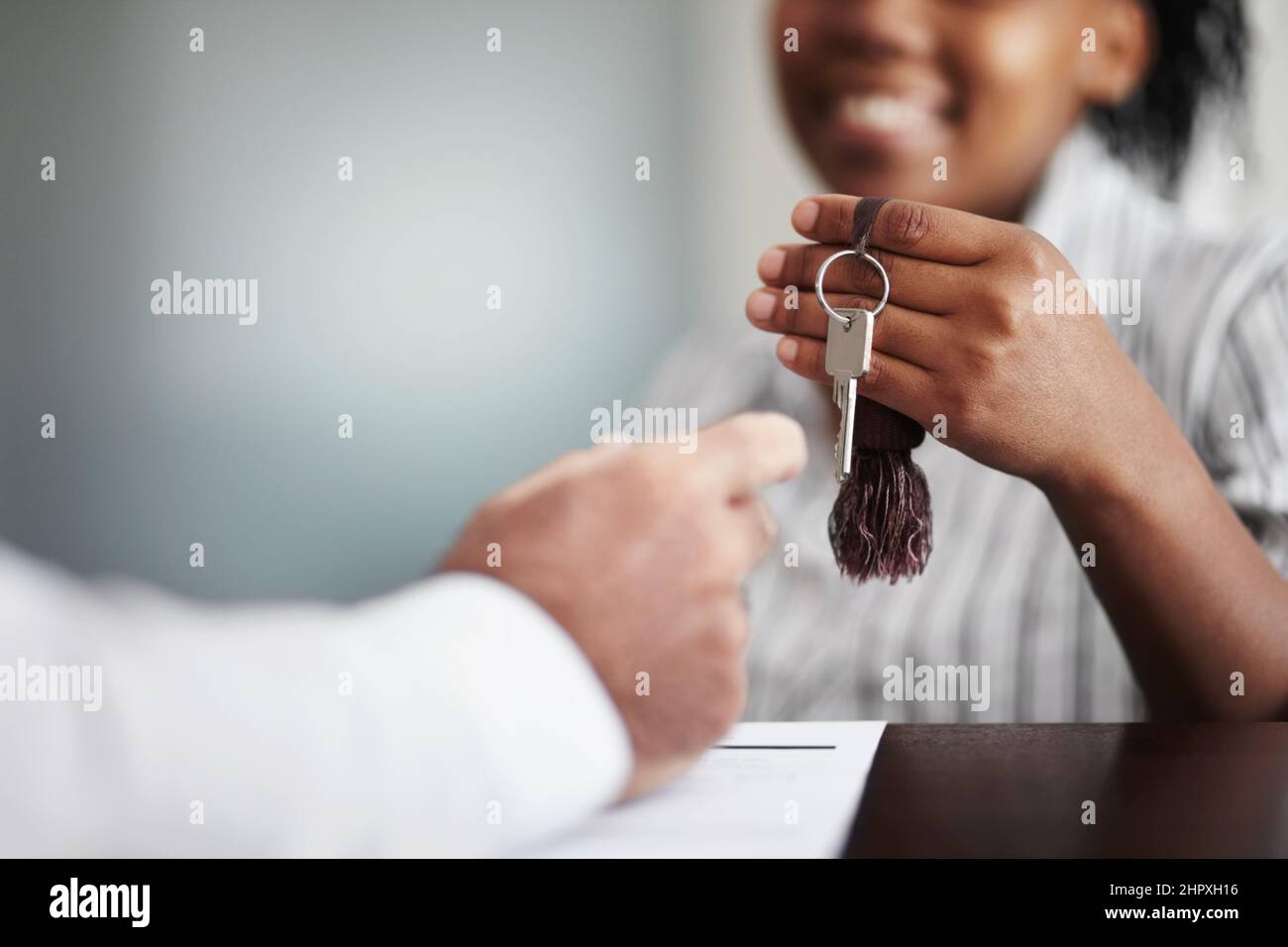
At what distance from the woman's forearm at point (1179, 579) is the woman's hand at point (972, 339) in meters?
0.02

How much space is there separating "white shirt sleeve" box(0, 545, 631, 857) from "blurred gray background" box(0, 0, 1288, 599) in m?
0.54

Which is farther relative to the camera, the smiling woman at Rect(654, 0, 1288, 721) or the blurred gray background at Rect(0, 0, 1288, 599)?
the blurred gray background at Rect(0, 0, 1288, 599)

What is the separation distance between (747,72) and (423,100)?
0.91 ft

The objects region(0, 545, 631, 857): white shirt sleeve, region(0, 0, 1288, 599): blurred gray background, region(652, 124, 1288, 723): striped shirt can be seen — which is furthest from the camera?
region(0, 0, 1288, 599): blurred gray background

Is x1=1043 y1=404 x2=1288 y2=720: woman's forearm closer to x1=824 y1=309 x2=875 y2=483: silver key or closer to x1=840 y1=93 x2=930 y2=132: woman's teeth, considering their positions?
x1=824 y1=309 x2=875 y2=483: silver key

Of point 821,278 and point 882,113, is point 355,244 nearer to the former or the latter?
point 882,113

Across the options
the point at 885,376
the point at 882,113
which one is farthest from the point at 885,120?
the point at 885,376

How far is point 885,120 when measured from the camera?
25.9 inches

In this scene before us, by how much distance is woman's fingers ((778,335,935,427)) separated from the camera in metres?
0.38

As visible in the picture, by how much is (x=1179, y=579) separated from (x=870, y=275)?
0.18 metres

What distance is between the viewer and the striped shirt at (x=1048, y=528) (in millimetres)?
562

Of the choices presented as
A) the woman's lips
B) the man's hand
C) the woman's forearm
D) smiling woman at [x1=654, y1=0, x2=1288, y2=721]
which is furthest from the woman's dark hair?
the man's hand
